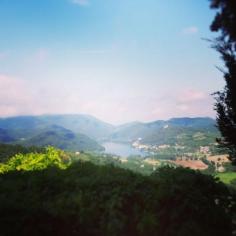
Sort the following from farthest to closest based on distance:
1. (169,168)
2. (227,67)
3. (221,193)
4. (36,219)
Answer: (227,67), (169,168), (221,193), (36,219)

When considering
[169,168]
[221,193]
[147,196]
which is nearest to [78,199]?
[147,196]

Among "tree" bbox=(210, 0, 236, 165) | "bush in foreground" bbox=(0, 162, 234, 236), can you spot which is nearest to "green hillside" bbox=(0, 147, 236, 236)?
"bush in foreground" bbox=(0, 162, 234, 236)

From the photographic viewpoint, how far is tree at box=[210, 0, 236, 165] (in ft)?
26.0

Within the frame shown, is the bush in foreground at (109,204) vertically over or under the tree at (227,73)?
under

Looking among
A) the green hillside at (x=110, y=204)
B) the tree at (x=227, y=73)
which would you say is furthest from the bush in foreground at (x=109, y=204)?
the tree at (x=227, y=73)

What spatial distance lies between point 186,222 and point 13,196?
169 inches

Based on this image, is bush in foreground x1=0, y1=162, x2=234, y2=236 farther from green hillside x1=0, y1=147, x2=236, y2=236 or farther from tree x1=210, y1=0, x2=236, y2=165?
tree x1=210, y1=0, x2=236, y2=165

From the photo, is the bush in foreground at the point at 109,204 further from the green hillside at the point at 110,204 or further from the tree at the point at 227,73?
the tree at the point at 227,73

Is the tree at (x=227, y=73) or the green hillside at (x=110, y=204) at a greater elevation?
the tree at (x=227, y=73)

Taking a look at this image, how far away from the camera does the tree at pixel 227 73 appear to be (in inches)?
312

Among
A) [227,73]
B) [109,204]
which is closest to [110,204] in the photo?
[109,204]

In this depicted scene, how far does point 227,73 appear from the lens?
11766 mm

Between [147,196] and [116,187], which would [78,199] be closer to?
[116,187]

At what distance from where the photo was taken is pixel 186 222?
302 inches
